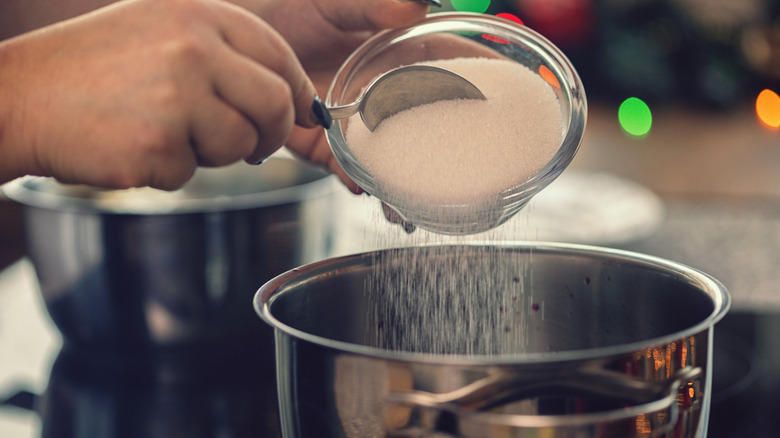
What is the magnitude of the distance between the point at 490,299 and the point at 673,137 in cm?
134

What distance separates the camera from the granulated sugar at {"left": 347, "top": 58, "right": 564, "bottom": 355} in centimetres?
44

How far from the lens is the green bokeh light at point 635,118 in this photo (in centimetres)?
169

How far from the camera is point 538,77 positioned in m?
0.51

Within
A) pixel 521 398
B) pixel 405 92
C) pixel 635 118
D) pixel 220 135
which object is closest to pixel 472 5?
pixel 635 118

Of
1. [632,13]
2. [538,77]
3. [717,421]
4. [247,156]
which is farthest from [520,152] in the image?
[632,13]

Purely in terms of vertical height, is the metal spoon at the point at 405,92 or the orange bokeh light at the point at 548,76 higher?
the orange bokeh light at the point at 548,76

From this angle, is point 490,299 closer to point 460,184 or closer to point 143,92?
point 460,184

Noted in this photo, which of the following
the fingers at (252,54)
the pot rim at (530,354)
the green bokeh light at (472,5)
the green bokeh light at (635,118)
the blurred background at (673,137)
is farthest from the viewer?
the green bokeh light at (635,118)

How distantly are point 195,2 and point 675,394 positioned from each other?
297 mm

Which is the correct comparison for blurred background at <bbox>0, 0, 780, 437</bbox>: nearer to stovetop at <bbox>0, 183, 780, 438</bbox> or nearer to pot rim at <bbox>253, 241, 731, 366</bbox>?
stovetop at <bbox>0, 183, 780, 438</bbox>

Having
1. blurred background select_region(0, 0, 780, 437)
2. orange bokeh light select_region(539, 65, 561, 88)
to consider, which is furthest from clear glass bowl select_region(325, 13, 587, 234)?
blurred background select_region(0, 0, 780, 437)

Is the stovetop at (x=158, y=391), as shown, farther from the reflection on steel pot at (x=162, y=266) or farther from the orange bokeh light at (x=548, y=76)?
the orange bokeh light at (x=548, y=76)

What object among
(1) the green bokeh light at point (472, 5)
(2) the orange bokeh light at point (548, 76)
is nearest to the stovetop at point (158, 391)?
(2) the orange bokeh light at point (548, 76)

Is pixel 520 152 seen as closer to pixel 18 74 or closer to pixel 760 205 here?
pixel 18 74
